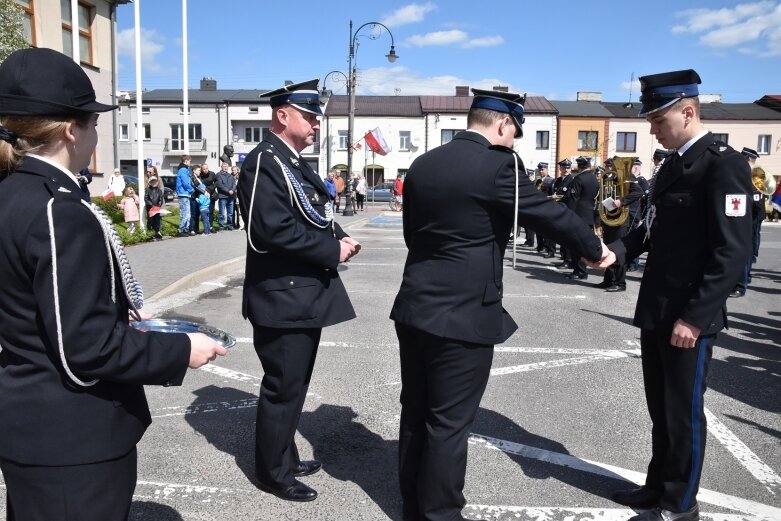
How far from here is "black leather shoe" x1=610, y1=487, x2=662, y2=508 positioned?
11.0 ft

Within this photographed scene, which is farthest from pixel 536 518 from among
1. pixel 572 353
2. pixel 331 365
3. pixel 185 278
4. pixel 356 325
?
pixel 185 278

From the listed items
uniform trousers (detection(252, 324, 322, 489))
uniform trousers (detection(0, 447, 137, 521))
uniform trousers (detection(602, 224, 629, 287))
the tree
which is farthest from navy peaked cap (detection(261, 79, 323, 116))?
the tree

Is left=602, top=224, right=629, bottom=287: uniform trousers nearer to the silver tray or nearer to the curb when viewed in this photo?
the curb

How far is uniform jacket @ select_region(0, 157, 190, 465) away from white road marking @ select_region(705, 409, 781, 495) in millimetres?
3472

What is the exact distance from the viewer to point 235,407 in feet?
15.3

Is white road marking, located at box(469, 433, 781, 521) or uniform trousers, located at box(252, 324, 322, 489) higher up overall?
uniform trousers, located at box(252, 324, 322, 489)

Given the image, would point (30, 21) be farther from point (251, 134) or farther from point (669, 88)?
point (251, 134)

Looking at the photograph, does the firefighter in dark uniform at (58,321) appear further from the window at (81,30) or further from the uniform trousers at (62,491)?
the window at (81,30)

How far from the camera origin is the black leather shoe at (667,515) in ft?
10.2

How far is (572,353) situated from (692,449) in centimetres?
334

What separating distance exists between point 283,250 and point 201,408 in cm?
206

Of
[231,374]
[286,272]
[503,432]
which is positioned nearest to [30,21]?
[231,374]

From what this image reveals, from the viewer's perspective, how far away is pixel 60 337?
165 centimetres

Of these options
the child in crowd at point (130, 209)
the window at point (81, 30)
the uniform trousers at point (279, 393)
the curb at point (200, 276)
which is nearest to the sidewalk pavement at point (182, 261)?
the curb at point (200, 276)
